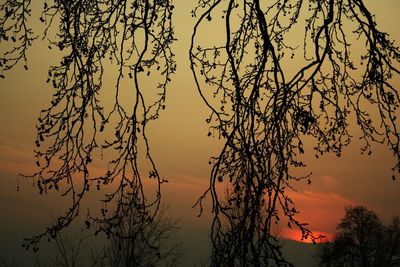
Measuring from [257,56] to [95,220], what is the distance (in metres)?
2.27

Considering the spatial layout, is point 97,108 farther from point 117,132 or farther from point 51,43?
point 51,43

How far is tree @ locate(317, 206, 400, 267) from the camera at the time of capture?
24500 millimetres

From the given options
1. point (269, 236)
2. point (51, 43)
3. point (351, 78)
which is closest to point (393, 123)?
point (351, 78)

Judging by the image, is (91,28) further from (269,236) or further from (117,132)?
(269,236)

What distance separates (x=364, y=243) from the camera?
25.3 m

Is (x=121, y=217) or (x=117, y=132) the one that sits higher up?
(x=117, y=132)

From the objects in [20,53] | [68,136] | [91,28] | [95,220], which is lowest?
[95,220]

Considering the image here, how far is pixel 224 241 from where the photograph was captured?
8.47 feet

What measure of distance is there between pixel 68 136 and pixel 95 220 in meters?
0.71

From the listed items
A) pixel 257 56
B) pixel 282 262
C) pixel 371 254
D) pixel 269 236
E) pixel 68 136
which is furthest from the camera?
pixel 371 254

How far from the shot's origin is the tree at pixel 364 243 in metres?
24.5

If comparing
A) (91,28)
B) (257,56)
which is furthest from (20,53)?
(257,56)

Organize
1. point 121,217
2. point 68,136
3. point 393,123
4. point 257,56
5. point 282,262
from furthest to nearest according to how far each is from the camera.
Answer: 1. point 257,56
2. point 393,123
3. point 68,136
4. point 121,217
5. point 282,262

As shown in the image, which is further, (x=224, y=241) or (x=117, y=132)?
(x=117, y=132)
